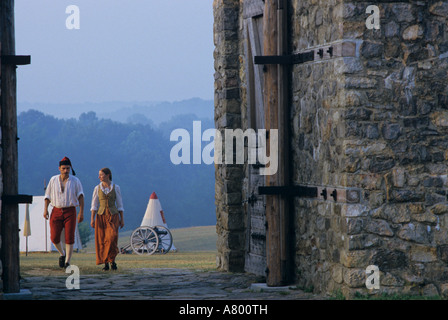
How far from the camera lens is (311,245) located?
26.5 feet

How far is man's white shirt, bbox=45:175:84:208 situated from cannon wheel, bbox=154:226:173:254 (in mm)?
7011

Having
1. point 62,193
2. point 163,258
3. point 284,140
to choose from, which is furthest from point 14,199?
point 163,258

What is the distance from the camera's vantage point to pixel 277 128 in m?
8.56

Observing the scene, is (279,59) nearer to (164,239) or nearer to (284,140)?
(284,140)

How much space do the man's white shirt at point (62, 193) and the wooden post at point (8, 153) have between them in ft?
8.02

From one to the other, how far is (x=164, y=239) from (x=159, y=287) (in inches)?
343

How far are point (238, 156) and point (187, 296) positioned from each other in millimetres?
3010

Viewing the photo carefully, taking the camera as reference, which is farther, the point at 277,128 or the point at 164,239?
the point at 164,239

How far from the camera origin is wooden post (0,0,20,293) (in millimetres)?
7859

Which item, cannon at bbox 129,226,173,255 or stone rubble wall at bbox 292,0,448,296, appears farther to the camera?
cannon at bbox 129,226,173,255

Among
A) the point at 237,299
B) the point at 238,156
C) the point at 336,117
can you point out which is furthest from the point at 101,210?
the point at 336,117

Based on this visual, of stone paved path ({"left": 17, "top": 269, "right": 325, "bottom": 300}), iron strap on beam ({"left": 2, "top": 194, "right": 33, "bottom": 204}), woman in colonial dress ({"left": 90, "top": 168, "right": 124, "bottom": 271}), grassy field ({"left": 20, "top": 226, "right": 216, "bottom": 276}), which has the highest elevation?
iron strap on beam ({"left": 2, "top": 194, "right": 33, "bottom": 204})

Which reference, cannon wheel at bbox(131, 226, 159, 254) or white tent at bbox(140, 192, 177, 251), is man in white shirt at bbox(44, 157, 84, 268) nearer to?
cannon wheel at bbox(131, 226, 159, 254)

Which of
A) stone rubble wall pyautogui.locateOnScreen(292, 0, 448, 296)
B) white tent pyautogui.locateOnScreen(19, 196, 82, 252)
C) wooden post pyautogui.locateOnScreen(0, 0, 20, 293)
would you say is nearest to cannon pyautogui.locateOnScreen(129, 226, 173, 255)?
white tent pyautogui.locateOnScreen(19, 196, 82, 252)
